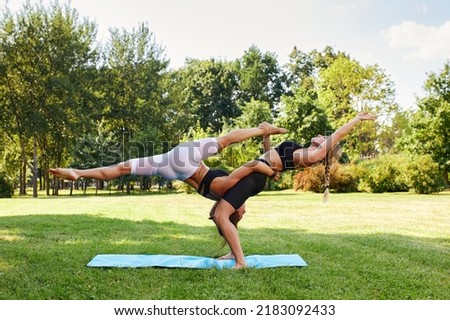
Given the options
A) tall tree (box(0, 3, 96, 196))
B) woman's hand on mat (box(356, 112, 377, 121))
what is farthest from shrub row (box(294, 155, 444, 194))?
woman's hand on mat (box(356, 112, 377, 121))

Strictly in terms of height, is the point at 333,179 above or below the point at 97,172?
below

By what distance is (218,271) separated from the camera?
4918 millimetres

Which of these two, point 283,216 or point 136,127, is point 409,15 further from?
point 136,127

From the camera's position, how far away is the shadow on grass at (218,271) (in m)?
4.15

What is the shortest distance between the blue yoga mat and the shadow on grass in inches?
6.9

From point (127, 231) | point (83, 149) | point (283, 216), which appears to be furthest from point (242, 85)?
point (127, 231)

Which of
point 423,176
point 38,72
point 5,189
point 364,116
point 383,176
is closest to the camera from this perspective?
point 364,116

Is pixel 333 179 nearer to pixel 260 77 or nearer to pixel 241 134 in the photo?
pixel 241 134

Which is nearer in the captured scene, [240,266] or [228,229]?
[240,266]

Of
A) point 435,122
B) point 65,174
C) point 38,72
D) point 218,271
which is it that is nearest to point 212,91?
point 38,72

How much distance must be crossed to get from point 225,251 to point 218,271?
148 cm

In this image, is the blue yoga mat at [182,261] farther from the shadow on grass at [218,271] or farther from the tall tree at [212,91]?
the tall tree at [212,91]

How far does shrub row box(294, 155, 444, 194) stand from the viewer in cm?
2164

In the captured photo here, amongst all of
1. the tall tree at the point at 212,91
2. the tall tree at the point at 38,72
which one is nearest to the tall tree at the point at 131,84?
the tall tree at the point at 38,72
